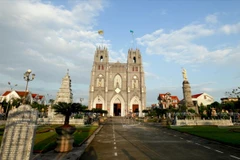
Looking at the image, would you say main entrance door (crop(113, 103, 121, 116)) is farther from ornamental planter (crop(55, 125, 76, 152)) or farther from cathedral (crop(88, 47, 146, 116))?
ornamental planter (crop(55, 125, 76, 152))

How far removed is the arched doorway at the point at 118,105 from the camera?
213 ft

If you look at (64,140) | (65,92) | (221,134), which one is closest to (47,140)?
(64,140)

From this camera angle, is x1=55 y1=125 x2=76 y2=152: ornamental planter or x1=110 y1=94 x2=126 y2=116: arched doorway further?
x1=110 y1=94 x2=126 y2=116: arched doorway

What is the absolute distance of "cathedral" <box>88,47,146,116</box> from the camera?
6406cm

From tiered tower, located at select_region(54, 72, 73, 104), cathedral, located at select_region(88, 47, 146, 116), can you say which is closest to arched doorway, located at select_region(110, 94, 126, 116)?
cathedral, located at select_region(88, 47, 146, 116)

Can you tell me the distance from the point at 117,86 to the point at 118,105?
7990mm

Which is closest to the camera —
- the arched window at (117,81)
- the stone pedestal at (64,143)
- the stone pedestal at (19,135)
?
the stone pedestal at (19,135)

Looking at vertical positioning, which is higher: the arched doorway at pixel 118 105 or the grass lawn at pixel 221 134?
the arched doorway at pixel 118 105

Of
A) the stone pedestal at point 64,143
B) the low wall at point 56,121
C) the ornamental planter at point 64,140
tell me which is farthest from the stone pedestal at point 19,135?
the low wall at point 56,121

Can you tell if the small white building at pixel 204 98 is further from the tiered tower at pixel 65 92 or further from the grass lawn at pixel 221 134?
the grass lawn at pixel 221 134

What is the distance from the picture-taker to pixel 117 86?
2633 inches

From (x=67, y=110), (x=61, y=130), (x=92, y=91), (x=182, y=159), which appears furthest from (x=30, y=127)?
(x=92, y=91)

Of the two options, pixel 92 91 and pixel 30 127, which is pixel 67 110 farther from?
pixel 92 91

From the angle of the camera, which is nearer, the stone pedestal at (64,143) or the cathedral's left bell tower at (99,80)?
the stone pedestal at (64,143)
